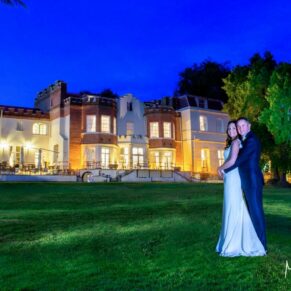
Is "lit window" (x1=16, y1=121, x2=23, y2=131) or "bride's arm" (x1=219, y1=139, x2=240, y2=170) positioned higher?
"lit window" (x1=16, y1=121, x2=23, y2=131)

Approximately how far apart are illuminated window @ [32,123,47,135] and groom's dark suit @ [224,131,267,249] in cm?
3795

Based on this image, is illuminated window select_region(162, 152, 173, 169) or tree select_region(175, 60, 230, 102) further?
tree select_region(175, 60, 230, 102)

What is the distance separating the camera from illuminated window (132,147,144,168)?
43.2 m

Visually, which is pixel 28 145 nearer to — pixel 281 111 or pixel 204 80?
pixel 281 111

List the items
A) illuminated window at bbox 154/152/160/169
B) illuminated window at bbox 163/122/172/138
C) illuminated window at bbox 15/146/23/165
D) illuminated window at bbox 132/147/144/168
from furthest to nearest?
illuminated window at bbox 163/122/172/138
illuminated window at bbox 154/152/160/169
illuminated window at bbox 132/147/144/168
illuminated window at bbox 15/146/23/165

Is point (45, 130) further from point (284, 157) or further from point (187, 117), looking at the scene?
point (284, 157)

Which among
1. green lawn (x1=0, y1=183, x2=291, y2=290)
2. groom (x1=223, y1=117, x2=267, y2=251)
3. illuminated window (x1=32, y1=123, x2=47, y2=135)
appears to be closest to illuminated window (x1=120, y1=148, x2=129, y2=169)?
illuminated window (x1=32, y1=123, x2=47, y2=135)

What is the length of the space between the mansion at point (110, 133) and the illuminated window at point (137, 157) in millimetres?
107

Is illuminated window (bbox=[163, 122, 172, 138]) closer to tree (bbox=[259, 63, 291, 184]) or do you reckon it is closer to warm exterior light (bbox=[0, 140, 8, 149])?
warm exterior light (bbox=[0, 140, 8, 149])

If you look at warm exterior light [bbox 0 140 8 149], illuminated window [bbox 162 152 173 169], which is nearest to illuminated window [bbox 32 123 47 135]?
warm exterior light [bbox 0 140 8 149]

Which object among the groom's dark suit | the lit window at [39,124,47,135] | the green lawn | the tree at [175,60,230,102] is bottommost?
the green lawn

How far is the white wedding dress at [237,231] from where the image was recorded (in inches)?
245

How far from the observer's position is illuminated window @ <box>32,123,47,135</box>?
138 feet

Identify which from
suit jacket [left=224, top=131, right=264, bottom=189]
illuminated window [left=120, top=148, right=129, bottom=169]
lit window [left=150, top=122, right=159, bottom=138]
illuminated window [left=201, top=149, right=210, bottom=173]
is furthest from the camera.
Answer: illuminated window [left=201, top=149, right=210, bottom=173]
